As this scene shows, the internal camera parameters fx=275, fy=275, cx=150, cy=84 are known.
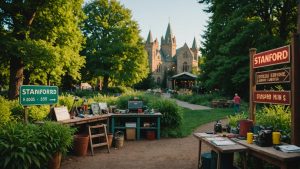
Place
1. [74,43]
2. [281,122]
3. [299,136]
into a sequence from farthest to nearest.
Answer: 1. [74,43]
2. [281,122]
3. [299,136]

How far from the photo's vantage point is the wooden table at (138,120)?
10.9 m

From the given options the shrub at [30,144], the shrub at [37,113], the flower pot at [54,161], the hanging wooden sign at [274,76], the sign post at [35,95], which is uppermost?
the hanging wooden sign at [274,76]

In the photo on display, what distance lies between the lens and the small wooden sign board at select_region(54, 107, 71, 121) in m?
8.52

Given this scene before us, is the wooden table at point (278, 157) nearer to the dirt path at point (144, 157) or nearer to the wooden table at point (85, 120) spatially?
the dirt path at point (144, 157)

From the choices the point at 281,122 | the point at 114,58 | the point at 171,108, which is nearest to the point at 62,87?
the point at 114,58

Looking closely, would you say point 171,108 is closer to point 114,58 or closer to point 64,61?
point 64,61

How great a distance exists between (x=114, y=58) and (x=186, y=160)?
2563 cm

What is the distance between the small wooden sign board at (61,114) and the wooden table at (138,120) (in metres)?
2.22

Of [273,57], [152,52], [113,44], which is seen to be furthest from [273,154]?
[152,52]

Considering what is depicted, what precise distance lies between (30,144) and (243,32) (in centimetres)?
1961

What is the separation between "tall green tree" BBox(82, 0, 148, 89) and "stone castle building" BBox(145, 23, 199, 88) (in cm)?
4150

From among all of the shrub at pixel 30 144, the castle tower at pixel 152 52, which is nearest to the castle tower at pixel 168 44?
the castle tower at pixel 152 52

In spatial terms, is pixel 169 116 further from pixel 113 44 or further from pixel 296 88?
pixel 113 44

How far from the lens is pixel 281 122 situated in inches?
269
